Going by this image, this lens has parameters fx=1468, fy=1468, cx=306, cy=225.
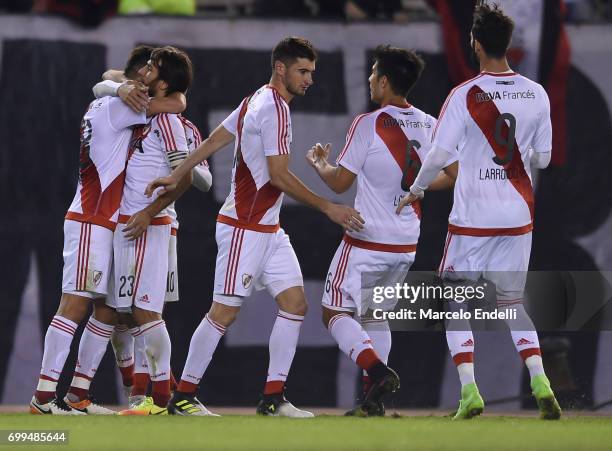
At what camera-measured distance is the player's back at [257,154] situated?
8914mm

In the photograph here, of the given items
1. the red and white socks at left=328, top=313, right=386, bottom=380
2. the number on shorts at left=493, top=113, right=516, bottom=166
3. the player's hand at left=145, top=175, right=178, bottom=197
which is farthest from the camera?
the player's hand at left=145, top=175, right=178, bottom=197

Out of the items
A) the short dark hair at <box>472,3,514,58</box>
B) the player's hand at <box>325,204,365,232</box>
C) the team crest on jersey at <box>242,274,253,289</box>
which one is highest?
the short dark hair at <box>472,3,514,58</box>

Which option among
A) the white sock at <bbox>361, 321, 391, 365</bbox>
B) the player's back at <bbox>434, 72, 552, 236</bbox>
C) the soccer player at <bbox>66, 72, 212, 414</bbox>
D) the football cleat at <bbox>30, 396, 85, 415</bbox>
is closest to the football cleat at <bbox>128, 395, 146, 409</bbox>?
the soccer player at <bbox>66, 72, 212, 414</bbox>

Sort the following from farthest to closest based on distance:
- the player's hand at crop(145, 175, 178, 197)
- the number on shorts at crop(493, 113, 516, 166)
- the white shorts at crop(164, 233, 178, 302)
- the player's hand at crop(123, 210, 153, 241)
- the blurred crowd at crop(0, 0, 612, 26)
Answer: the blurred crowd at crop(0, 0, 612, 26)
the white shorts at crop(164, 233, 178, 302)
the player's hand at crop(123, 210, 153, 241)
the player's hand at crop(145, 175, 178, 197)
the number on shorts at crop(493, 113, 516, 166)

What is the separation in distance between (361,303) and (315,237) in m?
2.54

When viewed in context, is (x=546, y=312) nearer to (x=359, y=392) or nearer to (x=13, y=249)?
(x=359, y=392)

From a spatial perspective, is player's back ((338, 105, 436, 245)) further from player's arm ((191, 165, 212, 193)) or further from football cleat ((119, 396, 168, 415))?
football cleat ((119, 396, 168, 415))

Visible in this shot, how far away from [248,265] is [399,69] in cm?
161

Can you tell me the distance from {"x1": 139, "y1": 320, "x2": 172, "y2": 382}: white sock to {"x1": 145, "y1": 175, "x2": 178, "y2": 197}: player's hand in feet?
2.82

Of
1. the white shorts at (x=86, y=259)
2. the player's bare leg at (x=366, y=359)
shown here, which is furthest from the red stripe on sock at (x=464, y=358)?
the white shorts at (x=86, y=259)

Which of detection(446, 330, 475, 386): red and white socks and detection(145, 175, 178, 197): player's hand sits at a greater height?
detection(145, 175, 178, 197): player's hand

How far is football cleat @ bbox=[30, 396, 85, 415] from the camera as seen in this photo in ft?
29.7

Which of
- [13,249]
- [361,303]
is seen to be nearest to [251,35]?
[13,249]

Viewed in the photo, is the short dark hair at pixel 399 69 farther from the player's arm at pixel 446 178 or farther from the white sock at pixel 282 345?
the white sock at pixel 282 345
